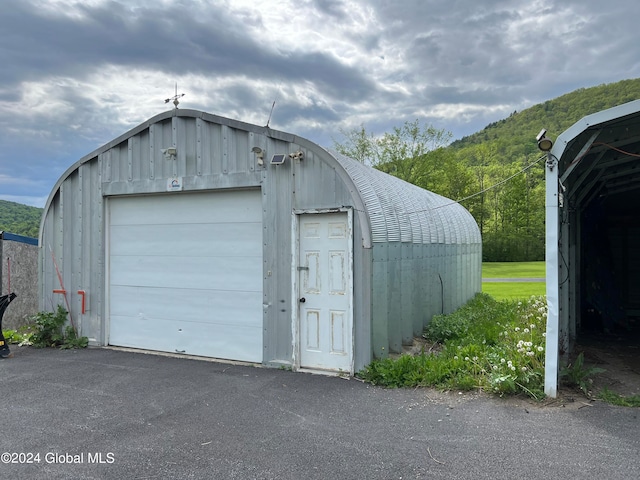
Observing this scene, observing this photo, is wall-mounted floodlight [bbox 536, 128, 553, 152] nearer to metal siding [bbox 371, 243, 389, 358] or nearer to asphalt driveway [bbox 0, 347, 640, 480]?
metal siding [bbox 371, 243, 389, 358]

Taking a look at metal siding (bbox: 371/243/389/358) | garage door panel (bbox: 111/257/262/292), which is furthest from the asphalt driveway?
garage door panel (bbox: 111/257/262/292)

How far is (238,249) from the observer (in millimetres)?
7348

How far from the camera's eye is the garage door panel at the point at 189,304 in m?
7.25

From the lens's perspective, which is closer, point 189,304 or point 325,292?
point 325,292

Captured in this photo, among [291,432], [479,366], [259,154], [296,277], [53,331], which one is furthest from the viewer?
[53,331]

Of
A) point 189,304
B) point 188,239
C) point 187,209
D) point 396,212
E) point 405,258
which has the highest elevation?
point 187,209

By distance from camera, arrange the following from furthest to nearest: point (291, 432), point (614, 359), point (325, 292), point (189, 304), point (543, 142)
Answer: point (189, 304) < point (614, 359) < point (325, 292) < point (543, 142) < point (291, 432)

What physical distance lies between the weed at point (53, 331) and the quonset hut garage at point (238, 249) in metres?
0.21

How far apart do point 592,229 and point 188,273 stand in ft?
29.8

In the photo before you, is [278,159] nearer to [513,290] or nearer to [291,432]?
[291,432]

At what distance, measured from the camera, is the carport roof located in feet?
16.1

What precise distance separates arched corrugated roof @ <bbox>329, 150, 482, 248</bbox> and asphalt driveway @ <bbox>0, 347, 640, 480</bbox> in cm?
227

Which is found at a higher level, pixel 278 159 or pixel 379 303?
pixel 278 159

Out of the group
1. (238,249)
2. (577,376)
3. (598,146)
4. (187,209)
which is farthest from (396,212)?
(187,209)
